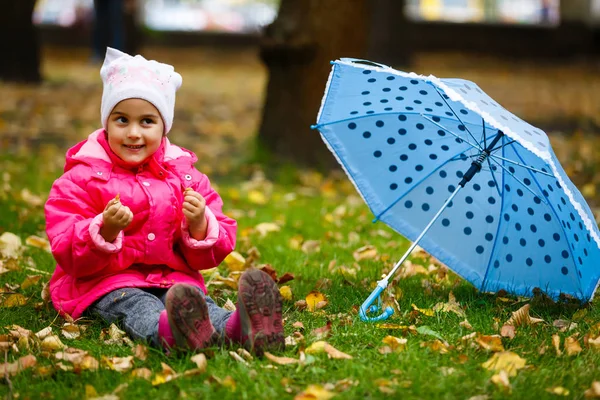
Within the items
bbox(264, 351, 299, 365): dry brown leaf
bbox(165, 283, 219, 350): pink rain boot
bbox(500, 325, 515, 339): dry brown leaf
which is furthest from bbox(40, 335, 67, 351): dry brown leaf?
bbox(500, 325, 515, 339): dry brown leaf

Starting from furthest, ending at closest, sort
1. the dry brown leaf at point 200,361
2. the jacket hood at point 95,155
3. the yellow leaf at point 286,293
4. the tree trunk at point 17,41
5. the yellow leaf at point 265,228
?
the tree trunk at point 17,41, the yellow leaf at point 265,228, the yellow leaf at point 286,293, the jacket hood at point 95,155, the dry brown leaf at point 200,361

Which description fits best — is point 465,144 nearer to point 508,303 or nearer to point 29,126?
point 508,303

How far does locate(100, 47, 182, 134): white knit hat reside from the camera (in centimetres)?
318

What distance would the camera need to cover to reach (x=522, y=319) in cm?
337

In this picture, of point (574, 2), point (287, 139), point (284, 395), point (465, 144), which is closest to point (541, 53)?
point (574, 2)

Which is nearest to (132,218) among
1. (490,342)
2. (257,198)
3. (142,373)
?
(142,373)

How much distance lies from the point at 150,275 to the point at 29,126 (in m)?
5.99

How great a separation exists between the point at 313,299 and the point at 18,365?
1.30m

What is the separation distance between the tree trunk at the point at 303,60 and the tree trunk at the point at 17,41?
4976 millimetres

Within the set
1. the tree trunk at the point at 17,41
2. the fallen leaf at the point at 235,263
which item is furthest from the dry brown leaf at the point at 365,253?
the tree trunk at the point at 17,41

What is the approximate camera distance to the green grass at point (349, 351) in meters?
2.66

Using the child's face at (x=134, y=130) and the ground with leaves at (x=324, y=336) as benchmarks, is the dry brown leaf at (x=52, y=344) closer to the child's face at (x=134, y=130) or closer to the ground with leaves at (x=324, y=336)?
the ground with leaves at (x=324, y=336)

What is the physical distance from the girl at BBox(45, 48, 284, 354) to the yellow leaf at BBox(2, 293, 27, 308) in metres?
0.33

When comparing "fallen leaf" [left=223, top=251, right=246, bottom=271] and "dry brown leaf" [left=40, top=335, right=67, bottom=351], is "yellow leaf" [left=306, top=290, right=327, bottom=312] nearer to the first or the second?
"fallen leaf" [left=223, top=251, right=246, bottom=271]
